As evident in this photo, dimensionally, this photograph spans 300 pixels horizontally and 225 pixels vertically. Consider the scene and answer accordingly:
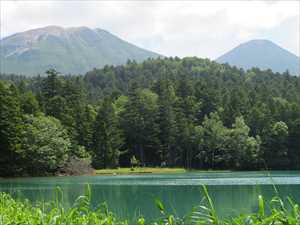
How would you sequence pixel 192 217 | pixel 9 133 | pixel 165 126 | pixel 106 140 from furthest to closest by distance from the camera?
pixel 165 126
pixel 106 140
pixel 9 133
pixel 192 217

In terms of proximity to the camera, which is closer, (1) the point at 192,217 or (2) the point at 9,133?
(1) the point at 192,217

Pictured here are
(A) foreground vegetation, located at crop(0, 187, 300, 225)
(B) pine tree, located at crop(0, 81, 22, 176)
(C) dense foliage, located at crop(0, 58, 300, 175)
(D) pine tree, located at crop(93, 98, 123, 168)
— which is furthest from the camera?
(D) pine tree, located at crop(93, 98, 123, 168)

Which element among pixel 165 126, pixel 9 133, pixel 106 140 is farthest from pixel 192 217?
pixel 165 126

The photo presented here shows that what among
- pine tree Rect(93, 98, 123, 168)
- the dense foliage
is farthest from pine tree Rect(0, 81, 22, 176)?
pine tree Rect(93, 98, 123, 168)

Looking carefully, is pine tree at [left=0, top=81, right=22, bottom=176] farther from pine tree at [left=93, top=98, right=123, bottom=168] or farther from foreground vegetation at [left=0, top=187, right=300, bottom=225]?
foreground vegetation at [left=0, top=187, right=300, bottom=225]

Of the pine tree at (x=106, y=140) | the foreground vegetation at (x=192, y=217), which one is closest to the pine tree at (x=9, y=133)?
the pine tree at (x=106, y=140)

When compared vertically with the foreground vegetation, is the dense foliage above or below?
above

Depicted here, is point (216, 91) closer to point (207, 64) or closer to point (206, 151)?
point (206, 151)

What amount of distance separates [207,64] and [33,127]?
106 metres

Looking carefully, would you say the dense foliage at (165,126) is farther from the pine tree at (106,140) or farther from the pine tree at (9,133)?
the pine tree at (9,133)

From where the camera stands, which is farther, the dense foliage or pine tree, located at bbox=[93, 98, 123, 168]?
pine tree, located at bbox=[93, 98, 123, 168]

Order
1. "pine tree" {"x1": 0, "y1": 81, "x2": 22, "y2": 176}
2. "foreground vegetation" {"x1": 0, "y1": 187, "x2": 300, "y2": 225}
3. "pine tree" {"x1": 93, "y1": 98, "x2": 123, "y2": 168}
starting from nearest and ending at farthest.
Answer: "foreground vegetation" {"x1": 0, "y1": 187, "x2": 300, "y2": 225} < "pine tree" {"x1": 0, "y1": 81, "x2": 22, "y2": 176} < "pine tree" {"x1": 93, "y1": 98, "x2": 123, "y2": 168}

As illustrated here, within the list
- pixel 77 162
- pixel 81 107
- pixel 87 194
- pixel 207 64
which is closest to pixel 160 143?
pixel 81 107

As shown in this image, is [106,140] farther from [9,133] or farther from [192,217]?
[192,217]
